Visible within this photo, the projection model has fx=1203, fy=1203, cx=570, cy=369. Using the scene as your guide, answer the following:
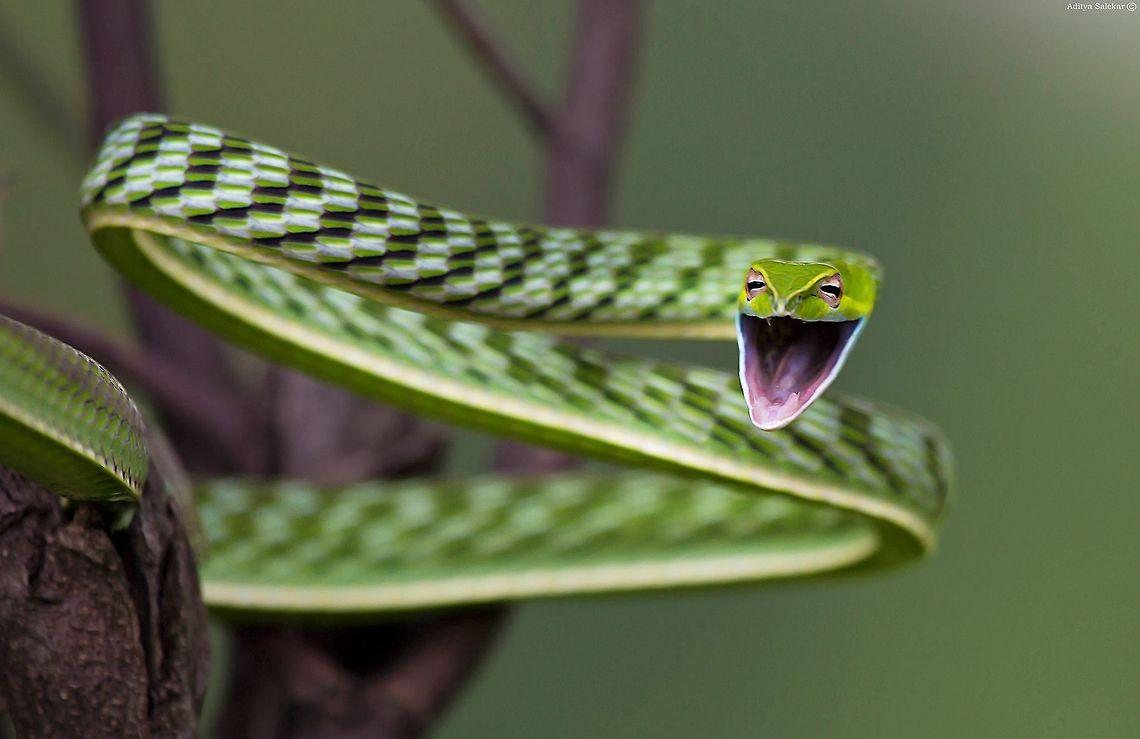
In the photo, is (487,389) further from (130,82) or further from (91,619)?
(130,82)

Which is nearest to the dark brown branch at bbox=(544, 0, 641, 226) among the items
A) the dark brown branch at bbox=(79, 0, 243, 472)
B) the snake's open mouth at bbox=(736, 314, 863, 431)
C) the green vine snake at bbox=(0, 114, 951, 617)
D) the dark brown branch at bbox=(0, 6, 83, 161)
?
the green vine snake at bbox=(0, 114, 951, 617)

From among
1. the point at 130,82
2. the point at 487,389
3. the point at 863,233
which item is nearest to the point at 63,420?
the point at 487,389

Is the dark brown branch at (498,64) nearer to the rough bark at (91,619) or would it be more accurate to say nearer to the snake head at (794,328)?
the snake head at (794,328)

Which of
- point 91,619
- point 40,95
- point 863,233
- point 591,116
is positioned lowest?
point 863,233

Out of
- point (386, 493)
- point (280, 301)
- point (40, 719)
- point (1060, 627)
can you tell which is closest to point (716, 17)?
point (1060, 627)

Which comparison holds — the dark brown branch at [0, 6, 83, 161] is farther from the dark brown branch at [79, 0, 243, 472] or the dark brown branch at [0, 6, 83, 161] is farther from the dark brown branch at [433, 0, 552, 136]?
the dark brown branch at [433, 0, 552, 136]

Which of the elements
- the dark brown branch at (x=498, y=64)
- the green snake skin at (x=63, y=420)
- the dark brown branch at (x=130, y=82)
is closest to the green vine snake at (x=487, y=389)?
the green snake skin at (x=63, y=420)

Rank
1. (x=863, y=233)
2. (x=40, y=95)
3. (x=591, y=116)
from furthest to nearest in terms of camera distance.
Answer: (x=863, y=233) < (x=40, y=95) < (x=591, y=116)

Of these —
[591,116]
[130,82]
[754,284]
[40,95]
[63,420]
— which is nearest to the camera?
[63,420]
